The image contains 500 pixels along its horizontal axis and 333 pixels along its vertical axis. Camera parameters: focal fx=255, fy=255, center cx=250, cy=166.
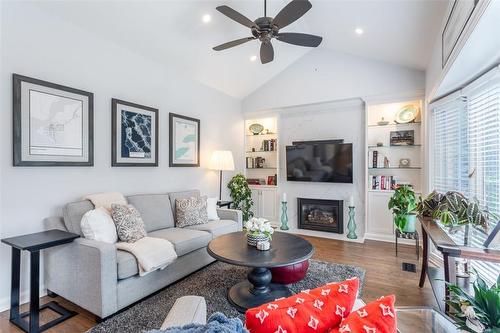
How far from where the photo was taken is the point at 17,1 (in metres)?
2.41

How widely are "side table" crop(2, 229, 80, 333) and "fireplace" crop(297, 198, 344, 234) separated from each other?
3844 mm

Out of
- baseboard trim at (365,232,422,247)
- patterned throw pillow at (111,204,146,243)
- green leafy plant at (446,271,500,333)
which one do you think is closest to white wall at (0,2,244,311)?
patterned throw pillow at (111,204,146,243)

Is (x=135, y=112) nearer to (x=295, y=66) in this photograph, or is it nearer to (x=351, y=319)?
(x=295, y=66)

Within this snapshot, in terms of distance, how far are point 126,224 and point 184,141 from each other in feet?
6.38

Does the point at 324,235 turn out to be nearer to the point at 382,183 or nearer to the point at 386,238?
the point at 386,238

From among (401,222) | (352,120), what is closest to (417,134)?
(352,120)

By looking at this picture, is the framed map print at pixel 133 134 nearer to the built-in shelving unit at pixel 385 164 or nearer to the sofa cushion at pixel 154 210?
the sofa cushion at pixel 154 210

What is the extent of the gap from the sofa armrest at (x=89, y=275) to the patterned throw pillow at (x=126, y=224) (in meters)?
0.35

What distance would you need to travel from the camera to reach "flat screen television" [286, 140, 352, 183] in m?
4.52

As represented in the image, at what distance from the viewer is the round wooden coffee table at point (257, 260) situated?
2154 mm

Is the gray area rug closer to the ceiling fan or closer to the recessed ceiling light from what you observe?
the ceiling fan

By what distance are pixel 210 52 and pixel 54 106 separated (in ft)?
7.41

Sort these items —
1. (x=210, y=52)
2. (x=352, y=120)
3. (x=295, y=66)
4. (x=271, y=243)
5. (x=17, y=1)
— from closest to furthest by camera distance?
(x=17, y=1), (x=271, y=243), (x=210, y=52), (x=352, y=120), (x=295, y=66)

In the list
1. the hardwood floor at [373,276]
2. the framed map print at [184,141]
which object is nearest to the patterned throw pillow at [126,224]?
the hardwood floor at [373,276]
